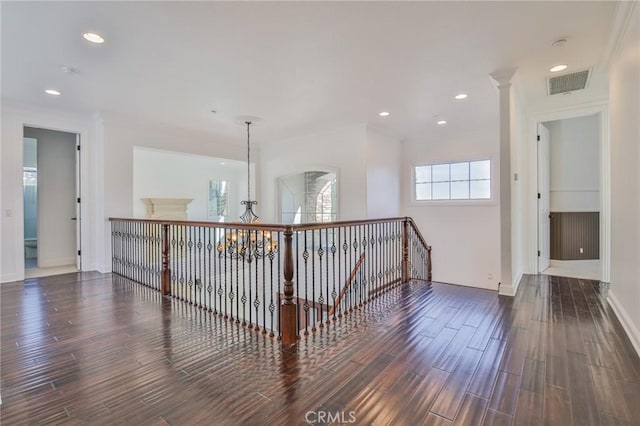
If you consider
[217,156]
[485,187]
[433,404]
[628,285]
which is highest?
[217,156]

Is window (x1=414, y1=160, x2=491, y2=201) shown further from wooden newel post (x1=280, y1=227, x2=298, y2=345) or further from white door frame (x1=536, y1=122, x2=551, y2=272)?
wooden newel post (x1=280, y1=227, x2=298, y2=345)

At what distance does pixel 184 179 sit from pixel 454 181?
770 centimetres

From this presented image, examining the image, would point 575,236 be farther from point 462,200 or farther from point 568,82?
point 568,82

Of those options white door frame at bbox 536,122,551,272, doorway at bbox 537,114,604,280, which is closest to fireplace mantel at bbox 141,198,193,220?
white door frame at bbox 536,122,551,272

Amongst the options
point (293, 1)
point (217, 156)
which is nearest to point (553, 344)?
point (293, 1)

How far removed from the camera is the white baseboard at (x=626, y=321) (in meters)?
2.32

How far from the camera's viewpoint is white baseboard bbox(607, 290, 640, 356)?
2318mm

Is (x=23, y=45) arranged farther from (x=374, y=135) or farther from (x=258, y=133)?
(x=374, y=135)

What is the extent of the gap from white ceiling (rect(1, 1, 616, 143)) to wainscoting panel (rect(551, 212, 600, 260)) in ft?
7.88

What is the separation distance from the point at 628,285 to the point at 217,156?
22.7 feet

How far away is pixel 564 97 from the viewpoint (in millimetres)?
4359

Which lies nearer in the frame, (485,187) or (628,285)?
(628,285)

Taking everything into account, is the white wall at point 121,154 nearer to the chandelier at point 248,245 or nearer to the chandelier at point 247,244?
the chandelier at point 247,244

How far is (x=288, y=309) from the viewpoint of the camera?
254 cm
